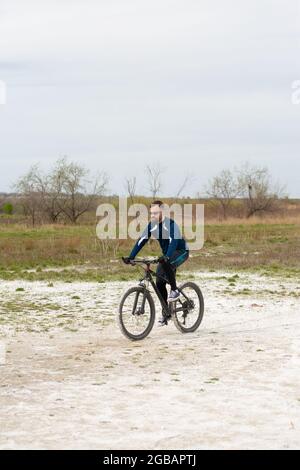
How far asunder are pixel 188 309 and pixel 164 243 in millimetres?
1020

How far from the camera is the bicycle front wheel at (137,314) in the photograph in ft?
32.1

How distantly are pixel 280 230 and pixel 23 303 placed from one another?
1113 inches

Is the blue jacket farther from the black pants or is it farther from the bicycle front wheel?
the bicycle front wheel

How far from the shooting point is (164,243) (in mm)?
10188

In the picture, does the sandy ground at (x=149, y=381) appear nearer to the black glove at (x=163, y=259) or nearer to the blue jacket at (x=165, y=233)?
the black glove at (x=163, y=259)

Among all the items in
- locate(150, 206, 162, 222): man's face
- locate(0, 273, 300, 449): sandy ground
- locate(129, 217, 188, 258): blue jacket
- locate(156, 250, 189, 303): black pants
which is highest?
locate(150, 206, 162, 222): man's face

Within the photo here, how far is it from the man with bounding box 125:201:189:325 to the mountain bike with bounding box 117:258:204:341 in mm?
85

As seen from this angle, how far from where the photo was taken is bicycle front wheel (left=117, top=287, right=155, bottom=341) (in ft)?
32.1

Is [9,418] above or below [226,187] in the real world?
below

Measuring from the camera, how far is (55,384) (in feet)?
24.5

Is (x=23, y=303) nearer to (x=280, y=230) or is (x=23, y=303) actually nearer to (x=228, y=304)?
(x=228, y=304)
